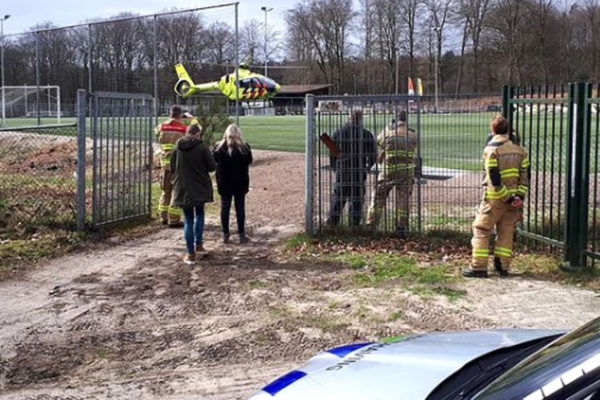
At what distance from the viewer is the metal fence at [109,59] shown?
20797mm

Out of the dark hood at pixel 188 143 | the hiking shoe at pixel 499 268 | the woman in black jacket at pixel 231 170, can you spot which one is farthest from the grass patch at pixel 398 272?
the dark hood at pixel 188 143

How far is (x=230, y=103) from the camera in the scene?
65.3 feet

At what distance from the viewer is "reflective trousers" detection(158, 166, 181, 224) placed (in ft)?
38.3

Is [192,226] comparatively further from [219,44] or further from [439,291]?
[219,44]

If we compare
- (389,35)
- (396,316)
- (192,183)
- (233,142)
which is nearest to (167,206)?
(233,142)

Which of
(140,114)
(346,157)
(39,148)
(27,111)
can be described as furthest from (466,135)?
(27,111)

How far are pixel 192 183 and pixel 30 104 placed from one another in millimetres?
23740

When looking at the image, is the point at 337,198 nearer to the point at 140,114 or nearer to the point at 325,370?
the point at 140,114

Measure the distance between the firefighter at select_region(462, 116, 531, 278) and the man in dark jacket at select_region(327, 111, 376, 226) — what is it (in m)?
2.26

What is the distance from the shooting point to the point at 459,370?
3.12m

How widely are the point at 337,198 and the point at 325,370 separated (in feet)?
23.0

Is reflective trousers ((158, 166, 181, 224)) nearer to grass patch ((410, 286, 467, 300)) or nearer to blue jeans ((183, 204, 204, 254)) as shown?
blue jeans ((183, 204, 204, 254))

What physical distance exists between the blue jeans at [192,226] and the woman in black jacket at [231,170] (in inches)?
35.4

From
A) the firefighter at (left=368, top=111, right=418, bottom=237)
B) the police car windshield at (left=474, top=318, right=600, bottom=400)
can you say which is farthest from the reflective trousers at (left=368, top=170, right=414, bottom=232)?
the police car windshield at (left=474, top=318, right=600, bottom=400)
